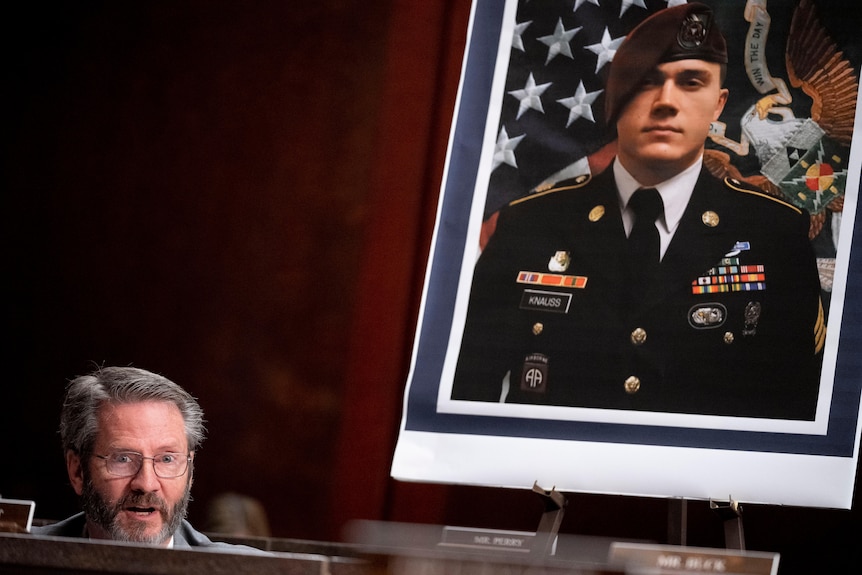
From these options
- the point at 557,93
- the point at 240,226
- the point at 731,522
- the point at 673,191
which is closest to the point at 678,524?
the point at 731,522

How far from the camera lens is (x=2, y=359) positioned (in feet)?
13.0

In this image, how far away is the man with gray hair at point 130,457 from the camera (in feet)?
6.99

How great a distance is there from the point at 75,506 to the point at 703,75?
266 cm

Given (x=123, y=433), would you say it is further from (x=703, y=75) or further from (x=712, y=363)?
(x=703, y=75)

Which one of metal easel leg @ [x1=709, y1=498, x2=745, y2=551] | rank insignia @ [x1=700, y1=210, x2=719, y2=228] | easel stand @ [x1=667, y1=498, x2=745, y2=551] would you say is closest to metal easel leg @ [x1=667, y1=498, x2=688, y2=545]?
easel stand @ [x1=667, y1=498, x2=745, y2=551]

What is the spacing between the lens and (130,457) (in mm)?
2168

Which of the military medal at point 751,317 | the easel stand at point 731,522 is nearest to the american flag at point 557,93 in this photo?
the military medal at point 751,317

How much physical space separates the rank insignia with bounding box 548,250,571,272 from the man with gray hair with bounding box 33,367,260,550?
82cm

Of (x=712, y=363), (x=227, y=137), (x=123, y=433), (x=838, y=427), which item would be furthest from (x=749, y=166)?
(x=227, y=137)

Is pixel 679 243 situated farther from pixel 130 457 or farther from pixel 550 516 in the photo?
pixel 130 457

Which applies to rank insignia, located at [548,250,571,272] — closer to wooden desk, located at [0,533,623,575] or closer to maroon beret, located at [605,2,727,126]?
maroon beret, located at [605,2,727,126]

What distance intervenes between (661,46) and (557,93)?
23 centimetres

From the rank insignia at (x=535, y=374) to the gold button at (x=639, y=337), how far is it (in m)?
0.17

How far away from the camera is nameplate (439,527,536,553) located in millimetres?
1551
